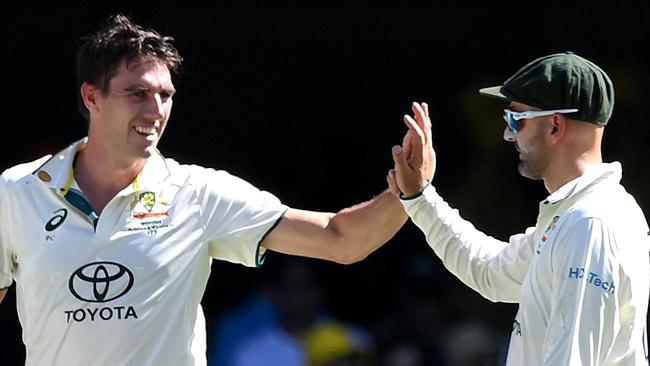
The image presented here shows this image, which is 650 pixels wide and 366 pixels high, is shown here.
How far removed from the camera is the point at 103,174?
3910mm

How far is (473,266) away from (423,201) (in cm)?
23

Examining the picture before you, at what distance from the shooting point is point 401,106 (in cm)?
720

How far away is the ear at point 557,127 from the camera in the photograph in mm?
3510

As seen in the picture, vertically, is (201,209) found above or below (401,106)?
above

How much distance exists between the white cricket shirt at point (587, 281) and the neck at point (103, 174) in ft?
3.60

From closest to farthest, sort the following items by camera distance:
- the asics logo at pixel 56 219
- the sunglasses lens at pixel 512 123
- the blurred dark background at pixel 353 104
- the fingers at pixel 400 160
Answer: the sunglasses lens at pixel 512 123 → the asics logo at pixel 56 219 → the fingers at pixel 400 160 → the blurred dark background at pixel 353 104

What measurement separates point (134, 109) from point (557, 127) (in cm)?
112

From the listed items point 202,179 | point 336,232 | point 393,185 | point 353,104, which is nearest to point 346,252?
point 336,232

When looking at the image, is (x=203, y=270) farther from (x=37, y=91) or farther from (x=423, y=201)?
(x=37, y=91)

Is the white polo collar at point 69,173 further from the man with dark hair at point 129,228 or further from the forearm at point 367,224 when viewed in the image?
the forearm at point 367,224

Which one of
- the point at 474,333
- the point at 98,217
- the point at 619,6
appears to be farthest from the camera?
the point at 619,6

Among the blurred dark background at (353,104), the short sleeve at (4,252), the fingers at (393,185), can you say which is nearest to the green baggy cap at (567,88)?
the fingers at (393,185)

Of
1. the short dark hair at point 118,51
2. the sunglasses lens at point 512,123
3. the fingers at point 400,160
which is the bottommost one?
the fingers at point 400,160

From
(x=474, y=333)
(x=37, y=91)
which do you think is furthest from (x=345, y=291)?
(x=37, y=91)
